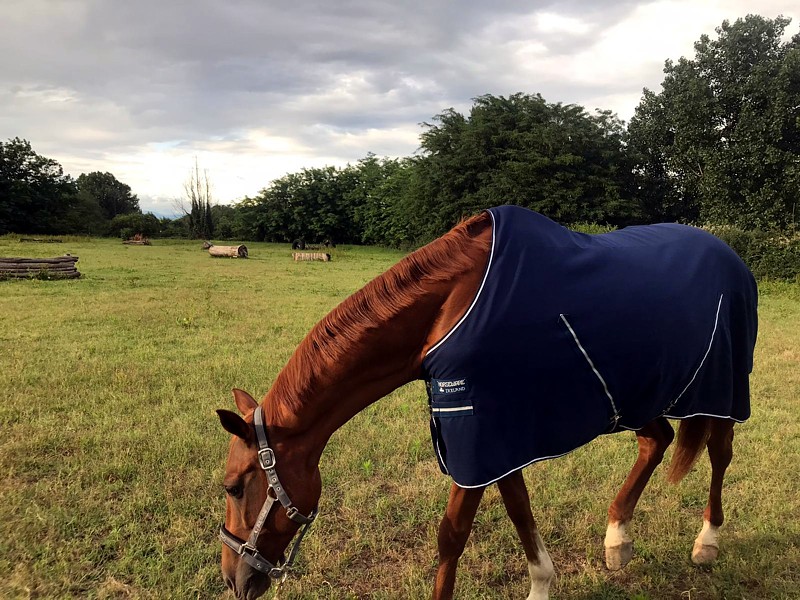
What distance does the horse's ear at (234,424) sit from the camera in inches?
69.7

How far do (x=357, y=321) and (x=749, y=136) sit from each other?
2492cm

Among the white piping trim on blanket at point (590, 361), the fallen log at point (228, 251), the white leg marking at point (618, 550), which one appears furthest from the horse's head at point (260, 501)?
the fallen log at point (228, 251)

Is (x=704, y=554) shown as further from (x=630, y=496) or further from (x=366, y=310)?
(x=366, y=310)

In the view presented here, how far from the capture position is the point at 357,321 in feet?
6.58

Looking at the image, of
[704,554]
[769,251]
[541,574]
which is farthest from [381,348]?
[769,251]

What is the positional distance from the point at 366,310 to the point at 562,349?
0.80 metres

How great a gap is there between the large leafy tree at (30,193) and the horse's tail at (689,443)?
48003 millimetres

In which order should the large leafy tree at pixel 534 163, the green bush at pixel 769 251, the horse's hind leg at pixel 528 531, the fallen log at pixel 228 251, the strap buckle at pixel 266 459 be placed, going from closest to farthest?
the strap buckle at pixel 266 459, the horse's hind leg at pixel 528 531, the green bush at pixel 769 251, the large leafy tree at pixel 534 163, the fallen log at pixel 228 251

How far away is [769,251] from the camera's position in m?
A: 15.3

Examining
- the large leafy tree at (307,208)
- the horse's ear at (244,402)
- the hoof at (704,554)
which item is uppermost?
the large leafy tree at (307,208)

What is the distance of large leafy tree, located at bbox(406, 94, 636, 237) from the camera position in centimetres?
2600

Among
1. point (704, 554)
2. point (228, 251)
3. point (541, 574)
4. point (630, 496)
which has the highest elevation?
point (228, 251)

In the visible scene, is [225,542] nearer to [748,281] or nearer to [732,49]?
[748,281]

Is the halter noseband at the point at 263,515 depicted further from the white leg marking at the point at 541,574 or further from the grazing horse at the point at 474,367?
the white leg marking at the point at 541,574
